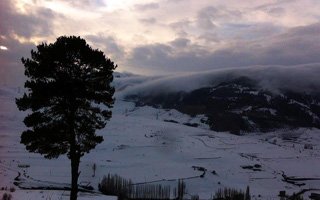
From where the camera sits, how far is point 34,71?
3041 centimetres

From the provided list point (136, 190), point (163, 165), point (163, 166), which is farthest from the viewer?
point (163, 165)

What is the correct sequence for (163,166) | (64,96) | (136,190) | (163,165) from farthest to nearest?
(163,165), (163,166), (136,190), (64,96)

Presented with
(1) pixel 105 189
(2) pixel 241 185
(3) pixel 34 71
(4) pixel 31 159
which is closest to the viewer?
(3) pixel 34 71

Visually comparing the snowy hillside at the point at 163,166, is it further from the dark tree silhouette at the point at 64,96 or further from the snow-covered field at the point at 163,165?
the dark tree silhouette at the point at 64,96

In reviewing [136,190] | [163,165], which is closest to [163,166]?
[163,165]

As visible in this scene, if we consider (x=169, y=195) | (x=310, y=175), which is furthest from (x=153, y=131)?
(x=169, y=195)

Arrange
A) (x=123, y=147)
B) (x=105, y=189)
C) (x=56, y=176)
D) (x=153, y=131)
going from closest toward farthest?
1. (x=105, y=189)
2. (x=56, y=176)
3. (x=123, y=147)
4. (x=153, y=131)

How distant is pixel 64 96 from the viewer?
30.4 meters

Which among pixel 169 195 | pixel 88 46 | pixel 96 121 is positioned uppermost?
pixel 88 46

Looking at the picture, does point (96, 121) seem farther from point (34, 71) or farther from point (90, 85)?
point (34, 71)

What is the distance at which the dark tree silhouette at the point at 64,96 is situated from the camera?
30.1 meters

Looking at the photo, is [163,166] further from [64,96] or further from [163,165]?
[64,96]

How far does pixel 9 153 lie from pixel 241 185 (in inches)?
1558

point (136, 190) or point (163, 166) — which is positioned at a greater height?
point (163, 166)
